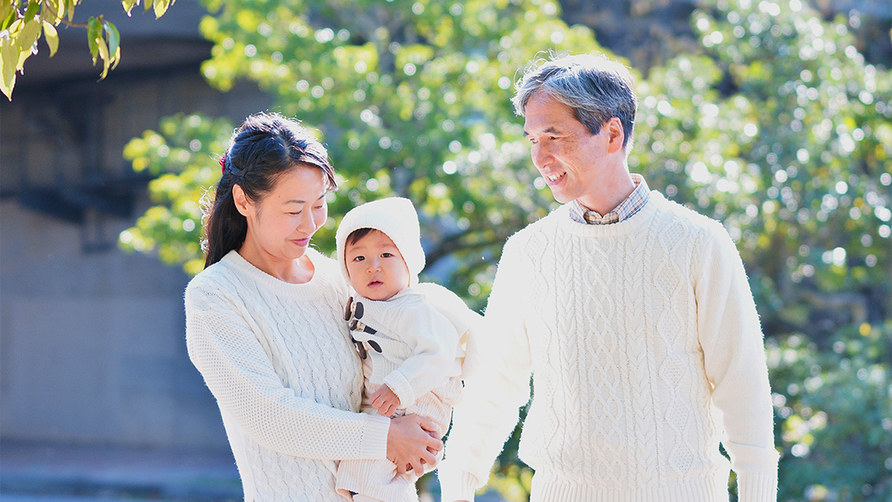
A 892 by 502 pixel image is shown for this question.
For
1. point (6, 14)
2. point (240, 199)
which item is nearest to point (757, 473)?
point (240, 199)

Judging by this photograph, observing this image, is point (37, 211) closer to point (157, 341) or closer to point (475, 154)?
point (157, 341)

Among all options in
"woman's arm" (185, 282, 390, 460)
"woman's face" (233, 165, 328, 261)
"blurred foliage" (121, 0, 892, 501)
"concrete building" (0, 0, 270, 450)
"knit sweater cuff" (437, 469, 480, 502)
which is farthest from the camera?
"concrete building" (0, 0, 270, 450)

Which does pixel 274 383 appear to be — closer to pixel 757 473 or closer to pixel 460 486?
pixel 460 486

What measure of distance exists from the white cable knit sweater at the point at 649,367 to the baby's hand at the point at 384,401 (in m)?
0.25

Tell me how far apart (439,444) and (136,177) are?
26.2ft

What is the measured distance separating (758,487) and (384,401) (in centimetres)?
71

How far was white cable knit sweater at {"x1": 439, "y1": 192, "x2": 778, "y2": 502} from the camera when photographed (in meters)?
1.64

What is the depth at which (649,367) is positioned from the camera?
1.67m

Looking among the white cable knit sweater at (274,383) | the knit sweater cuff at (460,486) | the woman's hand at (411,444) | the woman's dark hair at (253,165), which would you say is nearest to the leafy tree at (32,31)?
the woman's dark hair at (253,165)

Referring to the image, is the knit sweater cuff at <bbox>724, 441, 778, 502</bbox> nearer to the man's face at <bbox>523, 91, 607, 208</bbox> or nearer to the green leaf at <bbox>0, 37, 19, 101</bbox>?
the man's face at <bbox>523, 91, 607, 208</bbox>

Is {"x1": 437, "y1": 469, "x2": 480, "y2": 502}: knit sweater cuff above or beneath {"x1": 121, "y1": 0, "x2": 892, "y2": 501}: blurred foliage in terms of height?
beneath

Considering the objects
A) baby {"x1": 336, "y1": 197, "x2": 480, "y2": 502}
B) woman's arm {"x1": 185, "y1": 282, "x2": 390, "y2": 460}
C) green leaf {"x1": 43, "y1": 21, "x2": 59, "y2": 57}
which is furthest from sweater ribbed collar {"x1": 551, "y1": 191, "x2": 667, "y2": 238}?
green leaf {"x1": 43, "y1": 21, "x2": 59, "y2": 57}

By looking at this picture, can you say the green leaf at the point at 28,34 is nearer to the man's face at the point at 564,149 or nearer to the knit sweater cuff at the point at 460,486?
the man's face at the point at 564,149

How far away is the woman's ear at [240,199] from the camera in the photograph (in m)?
1.63
